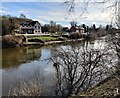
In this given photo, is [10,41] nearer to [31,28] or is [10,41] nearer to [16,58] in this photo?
[16,58]

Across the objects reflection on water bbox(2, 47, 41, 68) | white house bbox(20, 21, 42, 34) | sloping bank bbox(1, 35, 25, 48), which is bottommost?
reflection on water bbox(2, 47, 41, 68)

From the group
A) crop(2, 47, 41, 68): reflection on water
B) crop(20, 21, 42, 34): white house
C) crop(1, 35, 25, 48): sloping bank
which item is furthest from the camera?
crop(20, 21, 42, 34): white house

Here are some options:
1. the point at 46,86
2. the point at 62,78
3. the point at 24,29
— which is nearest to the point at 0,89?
the point at 46,86

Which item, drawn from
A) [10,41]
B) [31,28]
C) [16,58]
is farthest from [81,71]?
[31,28]

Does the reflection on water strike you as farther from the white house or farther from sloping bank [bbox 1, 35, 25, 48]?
the white house

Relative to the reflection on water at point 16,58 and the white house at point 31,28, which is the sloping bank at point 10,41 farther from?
the white house at point 31,28

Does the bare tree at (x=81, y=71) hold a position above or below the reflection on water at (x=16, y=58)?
above

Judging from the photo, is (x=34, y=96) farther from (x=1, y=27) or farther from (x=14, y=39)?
(x=1, y=27)

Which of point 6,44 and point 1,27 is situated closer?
point 6,44

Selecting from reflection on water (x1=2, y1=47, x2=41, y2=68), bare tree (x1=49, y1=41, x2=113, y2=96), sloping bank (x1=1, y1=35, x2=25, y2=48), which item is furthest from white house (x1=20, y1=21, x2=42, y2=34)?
bare tree (x1=49, y1=41, x2=113, y2=96)

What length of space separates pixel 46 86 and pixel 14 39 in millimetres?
27993

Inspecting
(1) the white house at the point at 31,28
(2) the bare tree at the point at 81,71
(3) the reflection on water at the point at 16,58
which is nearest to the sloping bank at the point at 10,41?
(3) the reflection on water at the point at 16,58

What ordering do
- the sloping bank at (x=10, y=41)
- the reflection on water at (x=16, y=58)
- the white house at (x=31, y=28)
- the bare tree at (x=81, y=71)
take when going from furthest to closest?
the white house at (x=31, y=28), the sloping bank at (x=10, y=41), the reflection on water at (x=16, y=58), the bare tree at (x=81, y=71)

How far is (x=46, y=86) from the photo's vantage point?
1144 cm
